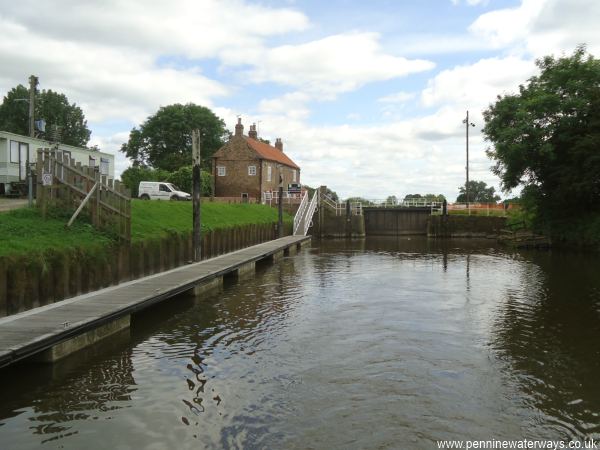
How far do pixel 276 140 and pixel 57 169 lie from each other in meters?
61.5

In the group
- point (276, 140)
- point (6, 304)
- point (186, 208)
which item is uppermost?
point (276, 140)

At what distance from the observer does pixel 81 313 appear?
993 cm

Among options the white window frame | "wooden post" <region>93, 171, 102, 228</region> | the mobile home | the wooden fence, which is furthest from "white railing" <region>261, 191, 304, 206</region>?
"wooden post" <region>93, 171, 102, 228</region>

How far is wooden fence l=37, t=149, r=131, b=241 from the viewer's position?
1347cm

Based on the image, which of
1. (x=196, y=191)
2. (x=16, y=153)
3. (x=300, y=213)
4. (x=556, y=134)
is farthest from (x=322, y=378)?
(x=300, y=213)

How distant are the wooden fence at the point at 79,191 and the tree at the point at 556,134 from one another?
2694 centimetres

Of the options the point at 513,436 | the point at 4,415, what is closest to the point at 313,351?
the point at 513,436

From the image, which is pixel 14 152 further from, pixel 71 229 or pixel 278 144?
pixel 278 144

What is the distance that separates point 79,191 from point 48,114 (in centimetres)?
7402

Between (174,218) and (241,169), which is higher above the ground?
(241,169)

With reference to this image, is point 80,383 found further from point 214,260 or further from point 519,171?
point 519,171

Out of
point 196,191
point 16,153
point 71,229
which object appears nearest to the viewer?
point 71,229

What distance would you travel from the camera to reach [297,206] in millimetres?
47312

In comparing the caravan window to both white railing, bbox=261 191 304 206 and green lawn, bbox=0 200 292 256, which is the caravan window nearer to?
green lawn, bbox=0 200 292 256
